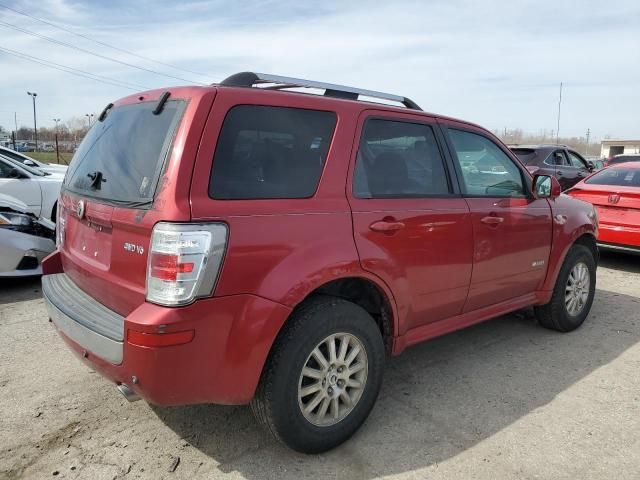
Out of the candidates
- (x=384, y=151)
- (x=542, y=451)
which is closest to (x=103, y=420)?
(x=384, y=151)

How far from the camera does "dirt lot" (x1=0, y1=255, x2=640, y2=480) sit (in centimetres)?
264

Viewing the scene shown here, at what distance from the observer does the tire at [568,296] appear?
14.9 feet

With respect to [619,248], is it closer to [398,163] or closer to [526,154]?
[526,154]

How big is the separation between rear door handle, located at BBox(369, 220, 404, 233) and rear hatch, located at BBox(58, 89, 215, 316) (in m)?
1.08

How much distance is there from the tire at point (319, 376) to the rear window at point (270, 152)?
2.08 feet

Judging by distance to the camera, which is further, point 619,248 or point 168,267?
point 619,248

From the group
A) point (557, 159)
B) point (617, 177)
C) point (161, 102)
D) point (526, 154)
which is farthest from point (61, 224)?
point (557, 159)

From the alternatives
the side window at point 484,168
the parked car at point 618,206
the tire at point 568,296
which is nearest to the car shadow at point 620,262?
the parked car at point 618,206

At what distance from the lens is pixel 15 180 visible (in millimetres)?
7801

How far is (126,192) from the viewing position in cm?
252

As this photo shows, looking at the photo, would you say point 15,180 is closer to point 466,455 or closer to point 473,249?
point 473,249

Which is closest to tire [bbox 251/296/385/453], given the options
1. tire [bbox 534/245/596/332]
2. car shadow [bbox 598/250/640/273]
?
tire [bbox 534/245/596/332]

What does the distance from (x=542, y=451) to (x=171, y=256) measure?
2.22 meters

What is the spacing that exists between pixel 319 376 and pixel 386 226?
90cm
